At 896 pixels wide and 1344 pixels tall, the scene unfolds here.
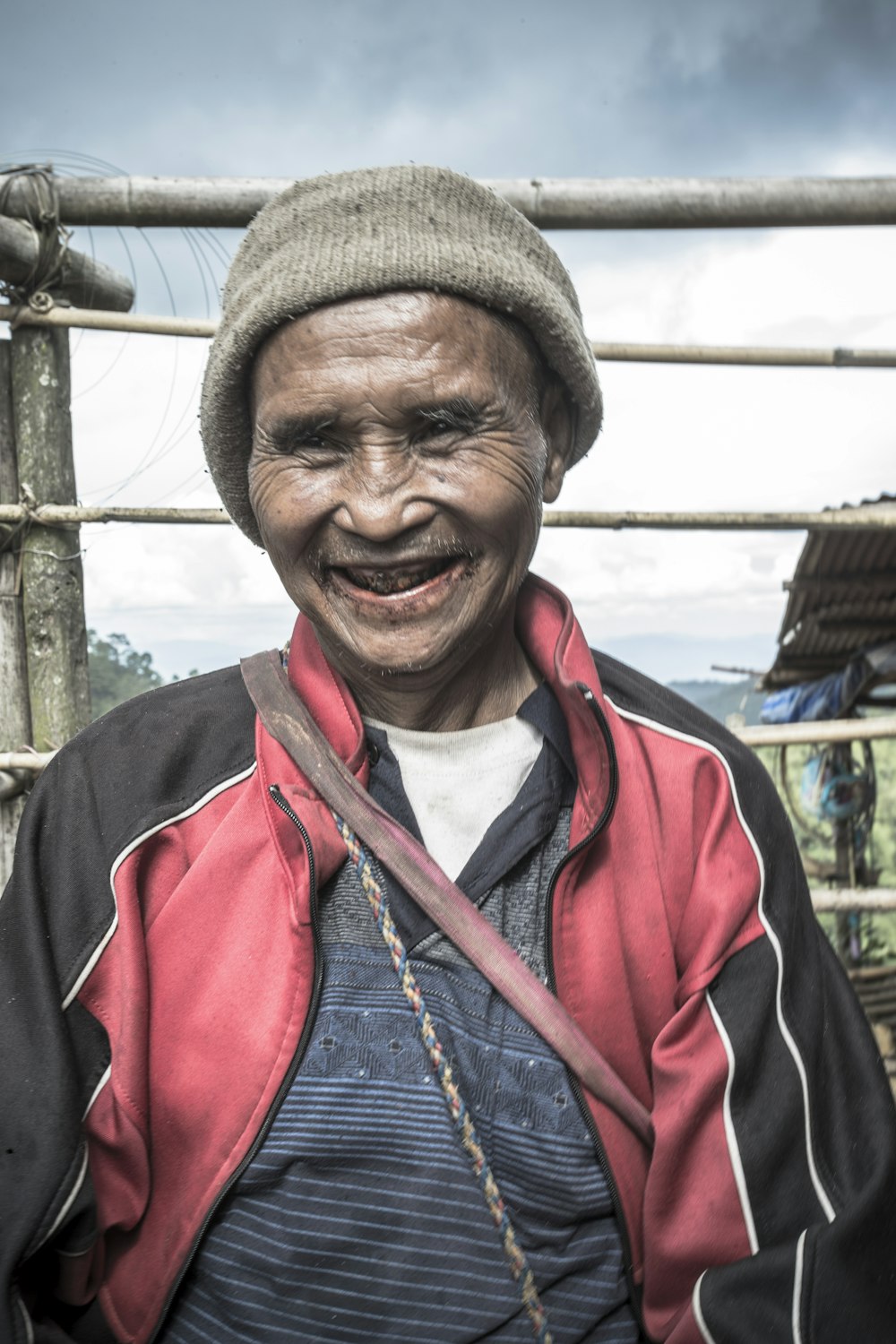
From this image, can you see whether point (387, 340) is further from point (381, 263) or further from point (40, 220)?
point (40, 220)

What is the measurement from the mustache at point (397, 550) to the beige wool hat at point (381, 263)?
0.29m

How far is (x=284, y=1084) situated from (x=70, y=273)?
84.5 inches

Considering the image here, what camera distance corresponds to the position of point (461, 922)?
50.2 inches

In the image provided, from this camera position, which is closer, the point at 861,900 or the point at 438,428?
the point at 438,428

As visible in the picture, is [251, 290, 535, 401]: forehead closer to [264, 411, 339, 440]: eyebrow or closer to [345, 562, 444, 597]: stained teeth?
[264, 411, 339, 440]: eyebrow

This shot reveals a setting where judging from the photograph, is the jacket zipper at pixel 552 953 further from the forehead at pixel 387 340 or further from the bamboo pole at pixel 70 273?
the bamboo pole at pixel 70 273

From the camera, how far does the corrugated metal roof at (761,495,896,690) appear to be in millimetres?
4891

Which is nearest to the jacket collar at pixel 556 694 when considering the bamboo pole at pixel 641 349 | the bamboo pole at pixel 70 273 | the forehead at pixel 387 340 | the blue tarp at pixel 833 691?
the forehead at pixel 387 340

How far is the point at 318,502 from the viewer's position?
50.9 inches

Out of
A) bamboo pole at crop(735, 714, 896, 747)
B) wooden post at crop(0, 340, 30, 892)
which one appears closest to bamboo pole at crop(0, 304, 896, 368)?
wooden post at crop(0, 340, 30, 892)

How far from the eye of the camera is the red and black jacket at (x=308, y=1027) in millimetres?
1153

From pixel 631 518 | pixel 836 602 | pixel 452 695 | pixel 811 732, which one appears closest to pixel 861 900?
pixel 811 732

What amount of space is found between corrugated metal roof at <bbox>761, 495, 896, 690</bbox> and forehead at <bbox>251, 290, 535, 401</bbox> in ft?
11.1

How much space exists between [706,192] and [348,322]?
1.58 metres
